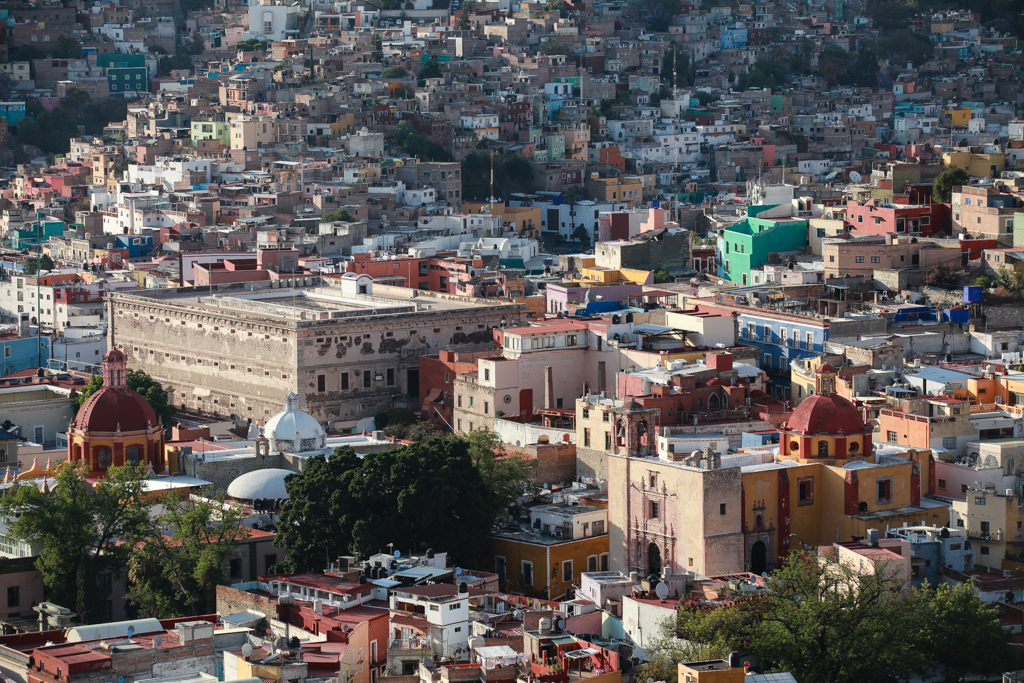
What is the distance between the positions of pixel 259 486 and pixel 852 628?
51.0ft

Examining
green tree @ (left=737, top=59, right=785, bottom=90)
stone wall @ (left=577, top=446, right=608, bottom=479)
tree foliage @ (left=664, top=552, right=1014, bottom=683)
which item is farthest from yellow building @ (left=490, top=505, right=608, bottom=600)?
green tree @ (left=737, top=59, right=785, bottom=90)

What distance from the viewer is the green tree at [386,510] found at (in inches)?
1799

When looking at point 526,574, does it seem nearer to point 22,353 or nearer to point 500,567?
→ point 500,567

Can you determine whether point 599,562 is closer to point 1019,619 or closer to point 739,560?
point 739,560

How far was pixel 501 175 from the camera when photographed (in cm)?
11131

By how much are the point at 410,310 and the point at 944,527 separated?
2303 cm

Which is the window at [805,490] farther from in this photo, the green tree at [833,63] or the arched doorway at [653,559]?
the green tree at [833,63]

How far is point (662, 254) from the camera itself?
248ft

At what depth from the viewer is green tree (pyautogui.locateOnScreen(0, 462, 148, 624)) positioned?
4466 cm

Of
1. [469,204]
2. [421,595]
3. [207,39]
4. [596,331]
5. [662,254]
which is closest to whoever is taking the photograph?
[421,595]

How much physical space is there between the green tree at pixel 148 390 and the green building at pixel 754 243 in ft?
61.7

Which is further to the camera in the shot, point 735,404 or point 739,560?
point 735,404

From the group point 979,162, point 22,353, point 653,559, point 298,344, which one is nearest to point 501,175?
point 979,162

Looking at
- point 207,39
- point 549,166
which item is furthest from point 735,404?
point 207,39
